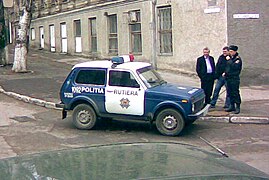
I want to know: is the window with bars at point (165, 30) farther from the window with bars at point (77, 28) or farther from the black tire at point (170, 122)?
the black tire at point (170, 122)

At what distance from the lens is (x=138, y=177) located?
2.29 m

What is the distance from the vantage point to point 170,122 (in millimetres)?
10078

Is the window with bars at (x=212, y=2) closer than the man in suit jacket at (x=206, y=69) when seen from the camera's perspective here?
No

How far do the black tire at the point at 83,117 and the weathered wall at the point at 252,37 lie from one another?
850 cm

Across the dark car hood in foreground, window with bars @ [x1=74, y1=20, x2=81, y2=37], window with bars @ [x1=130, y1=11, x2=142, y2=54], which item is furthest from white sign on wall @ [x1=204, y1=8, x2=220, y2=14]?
the dark car hood in foreground

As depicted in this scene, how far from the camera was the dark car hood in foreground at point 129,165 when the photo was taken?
2371 millimetres

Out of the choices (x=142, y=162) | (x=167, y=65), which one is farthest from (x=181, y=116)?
(x=167, y=65)

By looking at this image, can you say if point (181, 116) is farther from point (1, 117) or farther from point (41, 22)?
point (41, 22)

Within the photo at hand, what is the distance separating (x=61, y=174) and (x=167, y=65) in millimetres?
18596

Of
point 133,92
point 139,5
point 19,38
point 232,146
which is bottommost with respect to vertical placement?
point 232,146

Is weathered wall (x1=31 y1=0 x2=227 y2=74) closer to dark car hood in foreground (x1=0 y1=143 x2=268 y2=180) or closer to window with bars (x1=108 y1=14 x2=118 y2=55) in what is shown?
window with bars (x1=108 y1=14 x2=118 y2=55)

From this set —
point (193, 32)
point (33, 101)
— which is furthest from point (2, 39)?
point (193, 32)

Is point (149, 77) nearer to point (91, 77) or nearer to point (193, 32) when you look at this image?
point (91, 77)

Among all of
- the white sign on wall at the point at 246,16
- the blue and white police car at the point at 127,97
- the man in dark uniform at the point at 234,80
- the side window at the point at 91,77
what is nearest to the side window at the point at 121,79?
the blue and white police car at the point at 127,97
